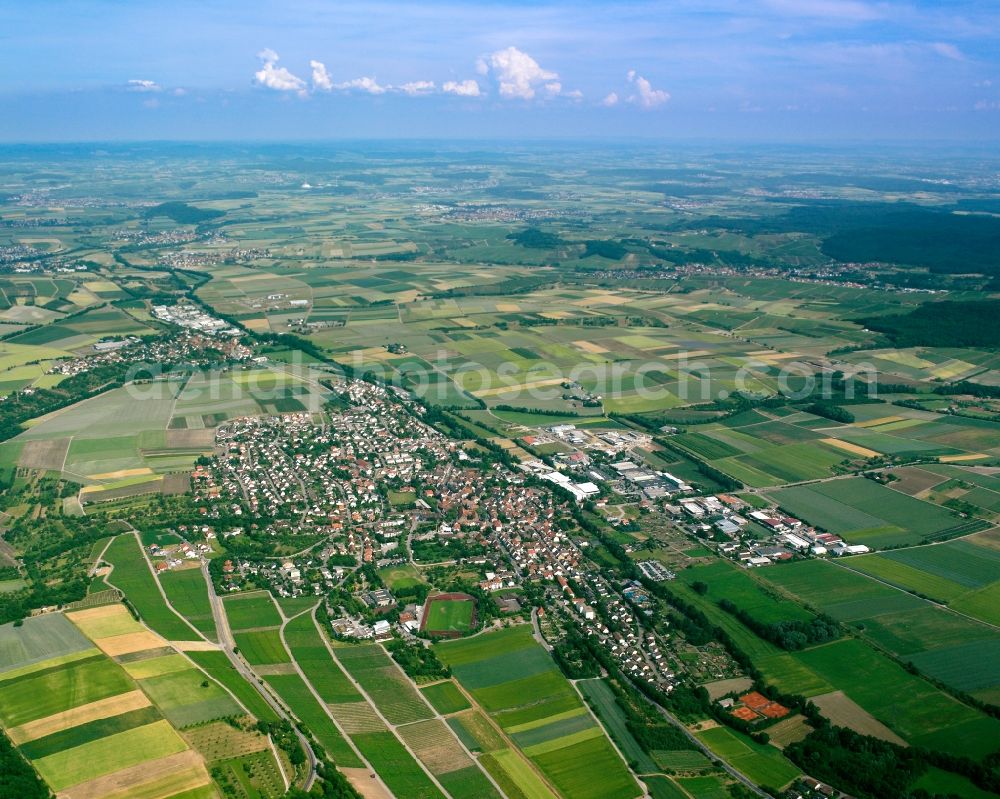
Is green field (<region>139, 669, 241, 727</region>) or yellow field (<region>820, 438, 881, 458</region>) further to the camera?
yellow field (<region>820, 438, 881, 458</region>)

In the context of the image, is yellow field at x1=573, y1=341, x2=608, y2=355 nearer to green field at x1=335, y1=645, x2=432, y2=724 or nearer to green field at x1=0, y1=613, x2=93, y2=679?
green field at x1=335, y1=645, x2=432, y2=724

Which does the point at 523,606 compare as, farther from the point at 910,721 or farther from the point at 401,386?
the point at 401,386

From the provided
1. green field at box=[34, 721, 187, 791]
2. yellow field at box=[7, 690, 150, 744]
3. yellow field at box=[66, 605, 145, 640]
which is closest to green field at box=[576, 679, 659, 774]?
green field at box=[34, 721, 187, 791]

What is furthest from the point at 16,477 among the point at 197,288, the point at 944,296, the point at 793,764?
the point at 944,296

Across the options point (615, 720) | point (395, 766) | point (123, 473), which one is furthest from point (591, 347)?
point (395, 766)

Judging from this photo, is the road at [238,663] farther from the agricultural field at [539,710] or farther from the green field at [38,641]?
the agricultural field at [539,710]

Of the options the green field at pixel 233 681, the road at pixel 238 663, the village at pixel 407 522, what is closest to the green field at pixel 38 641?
the green field at pixel 233 681

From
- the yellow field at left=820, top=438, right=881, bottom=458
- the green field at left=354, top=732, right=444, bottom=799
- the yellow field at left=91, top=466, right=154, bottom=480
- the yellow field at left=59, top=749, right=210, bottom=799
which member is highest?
the yellow field at left=820, top=438, right=881, bottom=458
